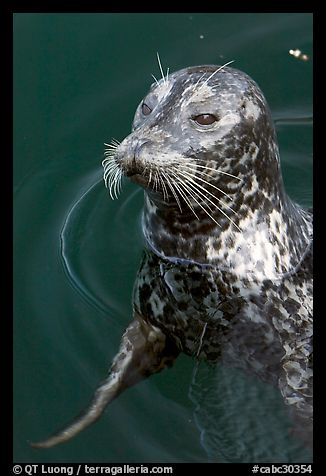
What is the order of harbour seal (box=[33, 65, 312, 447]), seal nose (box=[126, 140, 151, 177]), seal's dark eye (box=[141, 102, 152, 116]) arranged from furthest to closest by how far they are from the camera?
seal's dark eye (box=[141, 102, 152, 116])
harbour seal (box=[33, 65, 312, 447])
seal nose (box=[126, 140, 151, 177])

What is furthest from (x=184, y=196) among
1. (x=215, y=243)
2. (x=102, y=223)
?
(x=102, y=223)

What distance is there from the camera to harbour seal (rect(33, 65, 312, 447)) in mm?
4645

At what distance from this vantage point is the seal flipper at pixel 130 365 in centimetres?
475

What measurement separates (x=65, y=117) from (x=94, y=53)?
2.42ft

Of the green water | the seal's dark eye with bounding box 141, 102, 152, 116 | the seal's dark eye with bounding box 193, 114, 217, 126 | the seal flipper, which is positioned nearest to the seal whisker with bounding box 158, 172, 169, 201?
the seal's dark eye with bounding box 193, 114, 217, 126

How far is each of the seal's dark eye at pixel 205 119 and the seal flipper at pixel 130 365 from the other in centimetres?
130

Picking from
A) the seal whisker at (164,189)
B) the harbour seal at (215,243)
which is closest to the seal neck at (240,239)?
the harbour seal at (215,243)

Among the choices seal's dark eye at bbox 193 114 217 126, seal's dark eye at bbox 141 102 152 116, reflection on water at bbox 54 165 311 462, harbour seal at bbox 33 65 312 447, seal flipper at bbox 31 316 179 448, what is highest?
seal's dark eye at bbox 141 102 152 116

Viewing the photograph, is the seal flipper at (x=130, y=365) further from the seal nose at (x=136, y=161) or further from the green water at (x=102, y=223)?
the seal nose at (x=136, y=161)

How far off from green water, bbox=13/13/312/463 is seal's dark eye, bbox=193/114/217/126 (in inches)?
55.6

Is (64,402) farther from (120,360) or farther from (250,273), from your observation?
(250,273)

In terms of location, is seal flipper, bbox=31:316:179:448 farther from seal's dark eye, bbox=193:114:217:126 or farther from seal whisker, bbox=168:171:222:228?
seal's dark eye, bbox=193:114:217:126

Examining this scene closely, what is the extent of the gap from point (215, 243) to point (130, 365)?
869 millimetres
